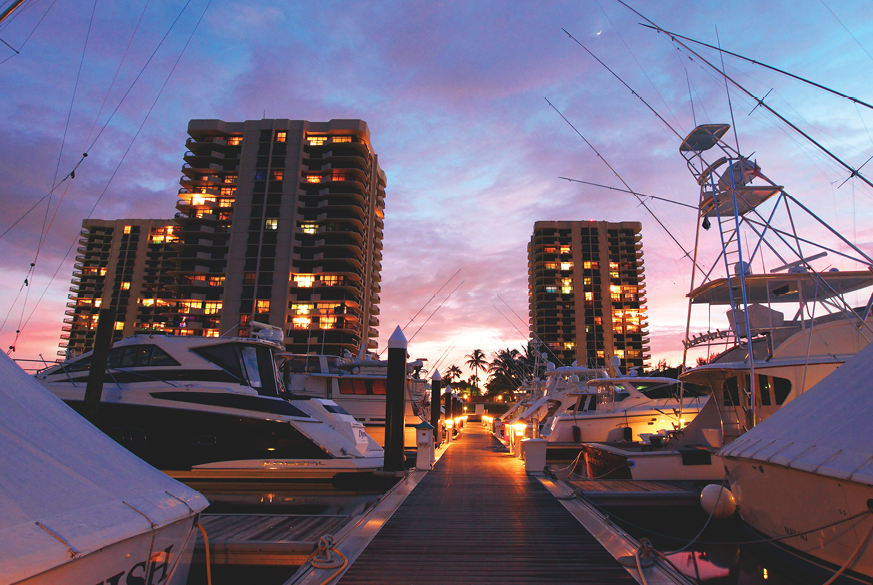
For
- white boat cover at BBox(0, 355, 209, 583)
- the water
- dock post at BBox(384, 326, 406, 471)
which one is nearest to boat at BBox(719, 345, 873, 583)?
the water

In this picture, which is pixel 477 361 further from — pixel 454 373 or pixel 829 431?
pixel 829 431

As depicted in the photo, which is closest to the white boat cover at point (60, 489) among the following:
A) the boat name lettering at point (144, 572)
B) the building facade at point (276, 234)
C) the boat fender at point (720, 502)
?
the boat name lettering at point (144, 572)

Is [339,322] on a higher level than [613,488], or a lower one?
higher

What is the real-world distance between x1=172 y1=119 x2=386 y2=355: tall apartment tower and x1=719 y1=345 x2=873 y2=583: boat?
164ft

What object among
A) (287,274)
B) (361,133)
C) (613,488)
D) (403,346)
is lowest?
(613,488)

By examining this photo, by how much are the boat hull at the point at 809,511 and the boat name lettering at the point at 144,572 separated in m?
6.37

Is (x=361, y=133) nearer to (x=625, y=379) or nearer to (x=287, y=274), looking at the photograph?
(x=287, y=274)

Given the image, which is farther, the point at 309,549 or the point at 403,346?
the point at 403,346

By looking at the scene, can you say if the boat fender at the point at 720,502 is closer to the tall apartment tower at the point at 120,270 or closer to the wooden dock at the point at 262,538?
the wooden dock at the point at 262,538

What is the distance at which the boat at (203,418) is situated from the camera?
1062cm

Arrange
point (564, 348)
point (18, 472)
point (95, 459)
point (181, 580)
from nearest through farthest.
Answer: point (18, 472) < point (95, 459) < point (181, 580) < point (564, 348)

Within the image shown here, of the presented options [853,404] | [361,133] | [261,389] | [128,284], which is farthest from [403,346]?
[128,284]

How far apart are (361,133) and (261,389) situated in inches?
2190

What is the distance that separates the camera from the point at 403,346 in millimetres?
11195
